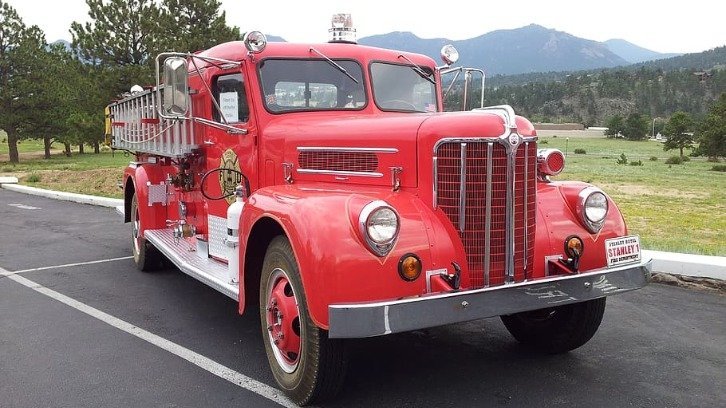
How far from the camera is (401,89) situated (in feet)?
16.8

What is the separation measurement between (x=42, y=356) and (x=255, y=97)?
7.87 feet

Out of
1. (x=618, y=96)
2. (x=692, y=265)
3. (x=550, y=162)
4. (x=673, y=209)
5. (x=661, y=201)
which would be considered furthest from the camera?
(x=618, y=96)

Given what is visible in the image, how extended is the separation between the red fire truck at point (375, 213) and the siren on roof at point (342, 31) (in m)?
0.02

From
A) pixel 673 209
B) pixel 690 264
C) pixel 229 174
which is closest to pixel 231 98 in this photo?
pixel 229 174

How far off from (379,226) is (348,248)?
20cm

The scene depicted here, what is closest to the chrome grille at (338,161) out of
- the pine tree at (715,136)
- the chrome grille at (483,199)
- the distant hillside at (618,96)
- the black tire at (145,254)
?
the chrome grille at (483,199)

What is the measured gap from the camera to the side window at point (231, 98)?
4836mm

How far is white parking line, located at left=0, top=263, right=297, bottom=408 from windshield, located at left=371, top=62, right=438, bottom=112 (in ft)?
7.40

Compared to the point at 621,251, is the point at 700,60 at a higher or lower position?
higher

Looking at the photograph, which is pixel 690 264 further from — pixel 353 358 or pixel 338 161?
pixel 338 161

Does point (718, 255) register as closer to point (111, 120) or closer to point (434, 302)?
point (434, 302)

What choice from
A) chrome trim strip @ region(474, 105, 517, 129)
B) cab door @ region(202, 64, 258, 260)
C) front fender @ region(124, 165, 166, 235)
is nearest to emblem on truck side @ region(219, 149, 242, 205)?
cab door @ region(202, 64, 258, 260)

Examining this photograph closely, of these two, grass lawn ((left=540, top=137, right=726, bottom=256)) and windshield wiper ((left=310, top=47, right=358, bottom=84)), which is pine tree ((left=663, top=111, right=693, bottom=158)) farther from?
windshield wiper ((left=310, top=47, right=358, bottom=84))

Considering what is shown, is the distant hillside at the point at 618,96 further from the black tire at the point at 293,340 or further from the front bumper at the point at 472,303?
the black tire at the point at 293,340
